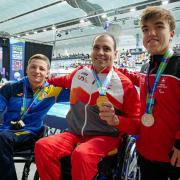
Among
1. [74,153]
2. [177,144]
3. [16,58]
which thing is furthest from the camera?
[16,58]

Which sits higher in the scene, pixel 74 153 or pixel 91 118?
pixel 91 118

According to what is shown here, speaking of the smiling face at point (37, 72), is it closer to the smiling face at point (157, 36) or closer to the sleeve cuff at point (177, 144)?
the smiling face at point (157, 36)

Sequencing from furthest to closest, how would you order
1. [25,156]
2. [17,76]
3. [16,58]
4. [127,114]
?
[16,58]
[17,76]
[25,156]
[127,114]

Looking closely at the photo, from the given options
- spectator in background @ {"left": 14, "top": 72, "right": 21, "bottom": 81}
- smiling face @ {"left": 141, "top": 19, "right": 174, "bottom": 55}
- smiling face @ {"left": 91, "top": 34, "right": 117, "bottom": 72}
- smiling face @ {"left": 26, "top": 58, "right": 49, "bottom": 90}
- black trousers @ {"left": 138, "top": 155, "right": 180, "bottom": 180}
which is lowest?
spectator in background @ {"left": 14, "top": 72, "right": 21, "bottom": 81}

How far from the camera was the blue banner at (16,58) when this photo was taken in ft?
22.9

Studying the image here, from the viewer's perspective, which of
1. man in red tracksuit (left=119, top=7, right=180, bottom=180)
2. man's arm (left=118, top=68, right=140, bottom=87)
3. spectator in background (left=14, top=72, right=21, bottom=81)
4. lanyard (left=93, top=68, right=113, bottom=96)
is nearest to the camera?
man in red tracksuit (left=119, top=7, right=180, bottom=180)

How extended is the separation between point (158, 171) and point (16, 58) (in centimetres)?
610

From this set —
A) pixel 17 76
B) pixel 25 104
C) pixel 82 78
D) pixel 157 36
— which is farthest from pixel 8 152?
pixel 17 76

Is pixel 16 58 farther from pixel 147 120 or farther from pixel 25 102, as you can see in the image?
pixel 147 120

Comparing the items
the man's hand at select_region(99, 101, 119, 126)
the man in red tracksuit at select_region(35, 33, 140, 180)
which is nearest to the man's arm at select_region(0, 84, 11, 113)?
the man in red tracksuit at select_region(35, 33, 140, 180)

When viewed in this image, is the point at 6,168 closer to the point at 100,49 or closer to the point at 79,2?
the point at 100,49

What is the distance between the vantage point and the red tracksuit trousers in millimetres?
1698

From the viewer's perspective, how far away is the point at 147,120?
157cm

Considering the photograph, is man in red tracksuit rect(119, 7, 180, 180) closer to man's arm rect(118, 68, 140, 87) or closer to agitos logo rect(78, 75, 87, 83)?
man's arm rect(118, 68, 140, 87)
